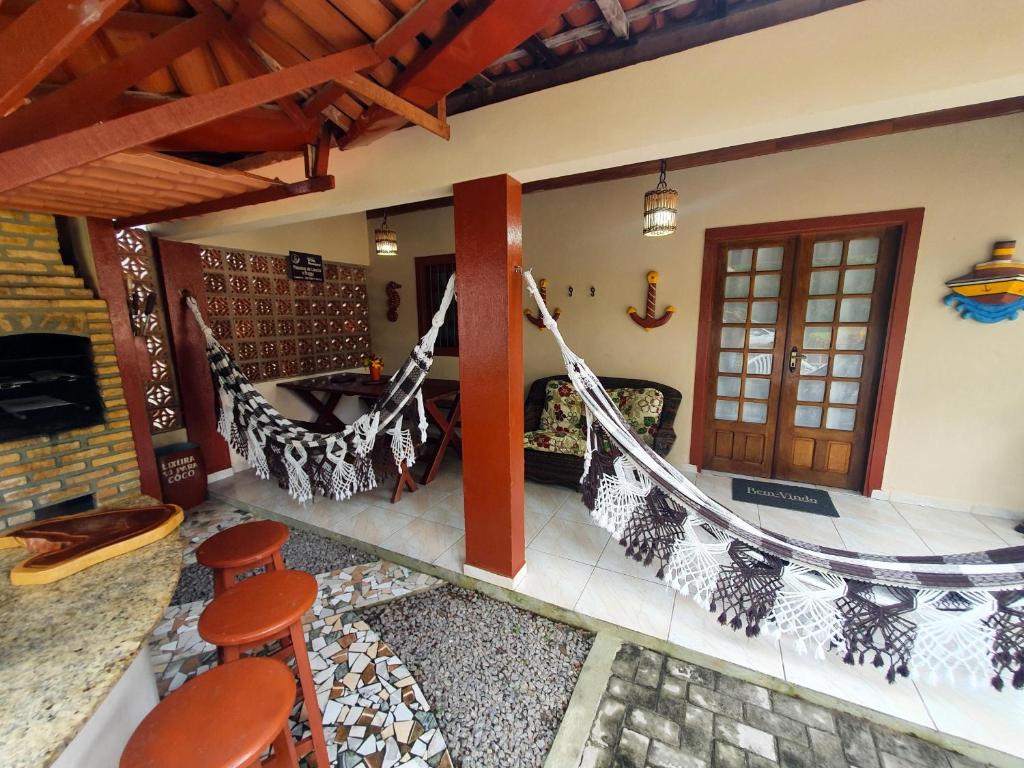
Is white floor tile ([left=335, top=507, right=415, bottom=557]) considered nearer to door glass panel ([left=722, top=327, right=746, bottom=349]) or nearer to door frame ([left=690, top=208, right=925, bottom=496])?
door frame ([left=690, top=208, right=925, bottom=496])

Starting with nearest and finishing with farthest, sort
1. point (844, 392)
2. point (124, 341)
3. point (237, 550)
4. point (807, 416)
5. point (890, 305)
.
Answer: point (237, 550) → point (124, 341) → point (890, 305) → point (844, 392) → point (807, 416)

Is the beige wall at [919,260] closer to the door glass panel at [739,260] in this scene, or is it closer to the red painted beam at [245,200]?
the door glass panel at [739,260]

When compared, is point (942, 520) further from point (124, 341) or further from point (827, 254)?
point (124, 341)

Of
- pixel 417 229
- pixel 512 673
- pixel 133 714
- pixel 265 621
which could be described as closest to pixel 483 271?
pixel 265 621

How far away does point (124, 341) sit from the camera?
7.99ft

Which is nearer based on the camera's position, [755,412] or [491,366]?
[491,366]

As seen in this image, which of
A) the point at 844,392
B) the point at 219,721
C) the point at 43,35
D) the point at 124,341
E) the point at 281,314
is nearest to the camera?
the point at 43,35

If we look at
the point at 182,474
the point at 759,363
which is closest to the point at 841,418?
the point at 759,363

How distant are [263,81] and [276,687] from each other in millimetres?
1302

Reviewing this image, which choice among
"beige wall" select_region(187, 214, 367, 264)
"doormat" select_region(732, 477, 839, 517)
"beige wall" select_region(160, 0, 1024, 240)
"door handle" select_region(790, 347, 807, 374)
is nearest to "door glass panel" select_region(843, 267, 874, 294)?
"door handle" select_region(790, 347, 807, 374)

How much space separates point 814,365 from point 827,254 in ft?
2.47

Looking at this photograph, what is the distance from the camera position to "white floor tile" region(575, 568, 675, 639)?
1.67 m

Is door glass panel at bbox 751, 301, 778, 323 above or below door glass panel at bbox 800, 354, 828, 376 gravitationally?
above

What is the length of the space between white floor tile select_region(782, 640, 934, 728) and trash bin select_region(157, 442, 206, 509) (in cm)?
347
